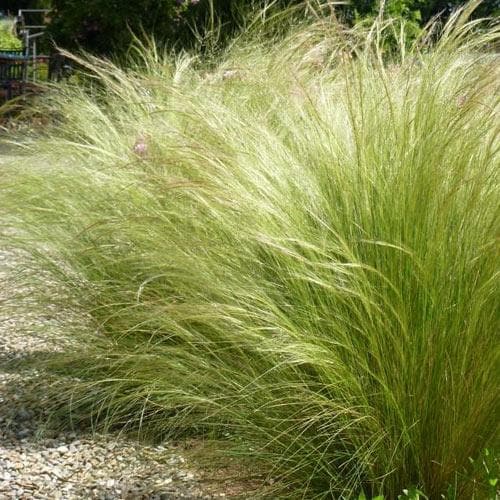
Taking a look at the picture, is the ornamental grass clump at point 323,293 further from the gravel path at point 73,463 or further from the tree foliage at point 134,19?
the tree foliage at point 134,19

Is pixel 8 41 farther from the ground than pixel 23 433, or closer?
closer

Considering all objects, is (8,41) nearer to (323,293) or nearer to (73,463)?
(73,463)

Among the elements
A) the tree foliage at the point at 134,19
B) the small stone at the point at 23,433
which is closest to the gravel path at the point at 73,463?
the small stone at the point at 23,433

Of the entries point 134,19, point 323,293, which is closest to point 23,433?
point 323,293

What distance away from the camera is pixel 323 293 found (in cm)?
191

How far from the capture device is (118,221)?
2178 millimetres

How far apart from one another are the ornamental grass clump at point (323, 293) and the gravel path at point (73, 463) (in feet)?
0.31

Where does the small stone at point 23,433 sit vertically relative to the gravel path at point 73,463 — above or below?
below

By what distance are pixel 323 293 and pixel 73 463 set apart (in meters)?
0.82

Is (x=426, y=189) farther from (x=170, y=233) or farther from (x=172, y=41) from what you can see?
(x=172, y=41)

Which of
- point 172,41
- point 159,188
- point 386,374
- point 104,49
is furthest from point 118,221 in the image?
point 104,49

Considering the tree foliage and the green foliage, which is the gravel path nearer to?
the tree foliage

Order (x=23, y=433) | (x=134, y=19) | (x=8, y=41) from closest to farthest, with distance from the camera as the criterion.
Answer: (x=23, y=433) → (x=134, y=19) → (x=8, y=41)

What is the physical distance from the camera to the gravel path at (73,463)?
6.60 feet
